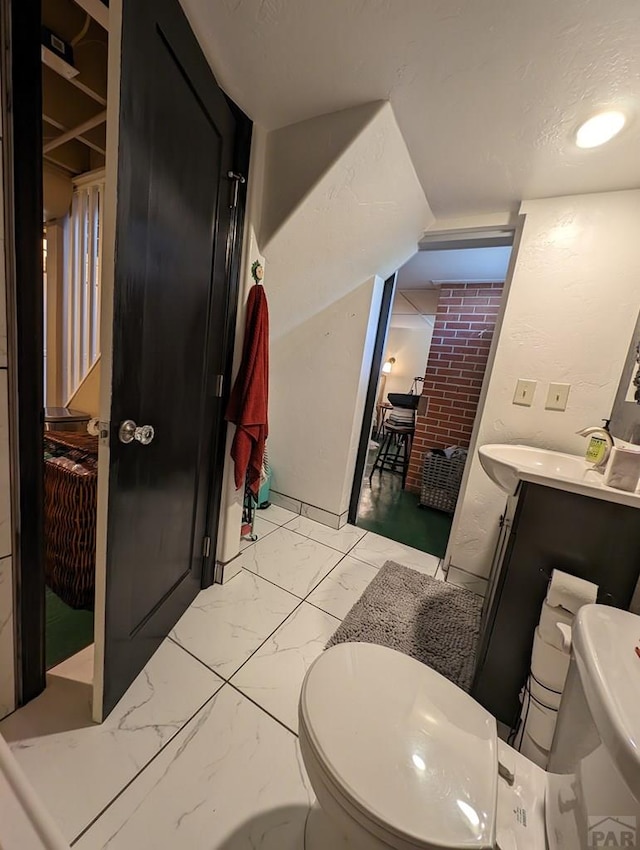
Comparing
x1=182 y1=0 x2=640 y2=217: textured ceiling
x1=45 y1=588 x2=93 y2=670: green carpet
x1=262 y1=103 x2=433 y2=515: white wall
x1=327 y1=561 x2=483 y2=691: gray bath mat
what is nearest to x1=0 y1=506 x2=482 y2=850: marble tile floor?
x1=45 y1=588 x2=93 y2=670: green carpet

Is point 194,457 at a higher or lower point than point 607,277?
lower

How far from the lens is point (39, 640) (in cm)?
104

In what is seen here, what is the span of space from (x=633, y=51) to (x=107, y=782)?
2487 millimetres

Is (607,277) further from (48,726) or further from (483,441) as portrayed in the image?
(48,726)

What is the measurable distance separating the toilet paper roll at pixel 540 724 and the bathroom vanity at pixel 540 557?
0.15m

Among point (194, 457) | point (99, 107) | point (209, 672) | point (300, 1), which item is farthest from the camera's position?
point (99, 107)

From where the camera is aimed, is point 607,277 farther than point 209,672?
Yes

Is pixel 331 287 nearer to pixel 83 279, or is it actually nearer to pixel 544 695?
pixel 83 279

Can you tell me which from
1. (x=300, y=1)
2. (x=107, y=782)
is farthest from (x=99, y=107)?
(x=107, y=782)

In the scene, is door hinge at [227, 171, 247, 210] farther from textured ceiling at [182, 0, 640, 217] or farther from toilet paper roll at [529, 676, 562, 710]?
toilet paper roll at [529, 676, 562, 710]

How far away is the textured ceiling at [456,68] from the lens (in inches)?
33.8

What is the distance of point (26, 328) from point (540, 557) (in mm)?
1711

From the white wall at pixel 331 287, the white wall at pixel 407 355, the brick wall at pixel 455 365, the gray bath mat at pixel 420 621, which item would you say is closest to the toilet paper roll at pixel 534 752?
the gray bath mat at pixel 420 621

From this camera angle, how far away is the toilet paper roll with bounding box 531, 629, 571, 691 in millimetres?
963
